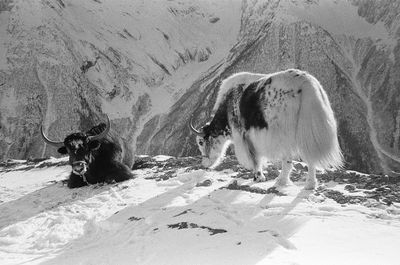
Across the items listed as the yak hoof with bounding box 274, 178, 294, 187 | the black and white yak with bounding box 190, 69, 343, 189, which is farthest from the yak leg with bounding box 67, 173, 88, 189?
the yak hoof with bounding box 274, 178, 294, 187

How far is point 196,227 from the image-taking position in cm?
579

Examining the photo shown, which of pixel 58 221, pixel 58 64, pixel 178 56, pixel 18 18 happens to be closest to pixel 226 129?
pixel 58 221

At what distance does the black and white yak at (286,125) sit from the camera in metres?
7.12

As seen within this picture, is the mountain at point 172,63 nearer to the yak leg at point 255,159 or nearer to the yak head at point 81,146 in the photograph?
the yak head at point 81,146

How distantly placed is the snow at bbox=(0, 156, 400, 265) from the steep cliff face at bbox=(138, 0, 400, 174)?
73.9 metres

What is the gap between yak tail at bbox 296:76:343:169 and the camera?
7.08 m

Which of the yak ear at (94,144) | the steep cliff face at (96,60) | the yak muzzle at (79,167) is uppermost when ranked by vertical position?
the steep cliff face at (96,60)

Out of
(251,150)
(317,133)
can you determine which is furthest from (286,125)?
(251,150)

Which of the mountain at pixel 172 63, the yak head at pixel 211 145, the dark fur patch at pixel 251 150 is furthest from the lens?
the mountain at pixel 172 63

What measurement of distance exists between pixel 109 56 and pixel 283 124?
101m

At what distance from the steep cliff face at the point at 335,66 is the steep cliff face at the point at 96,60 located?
26.1 ft

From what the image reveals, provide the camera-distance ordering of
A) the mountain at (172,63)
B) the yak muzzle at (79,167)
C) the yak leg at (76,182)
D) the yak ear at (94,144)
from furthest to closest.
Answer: the mountain at (172,63) → the yak leg at (76,182) → the yak ear at (94,144) → the yak muzzle at (79,167)

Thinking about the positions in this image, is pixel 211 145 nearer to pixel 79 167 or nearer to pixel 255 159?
pixel 255 159

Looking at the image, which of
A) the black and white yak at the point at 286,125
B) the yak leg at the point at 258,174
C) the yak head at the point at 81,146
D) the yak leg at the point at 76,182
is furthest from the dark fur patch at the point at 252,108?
the yak leg at the point at 76,182
